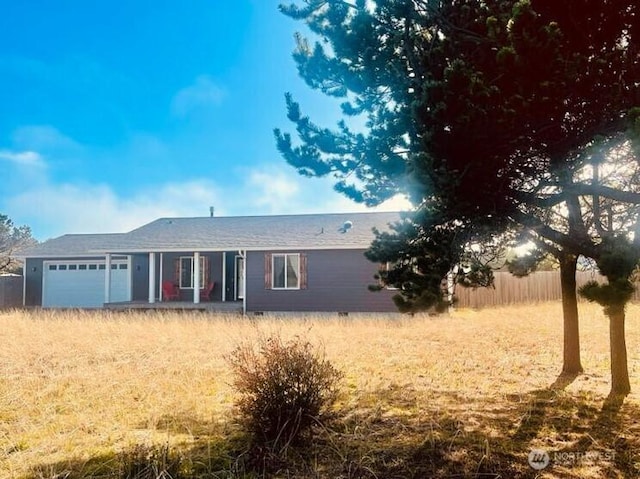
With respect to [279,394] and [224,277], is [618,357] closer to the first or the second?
[279,394]

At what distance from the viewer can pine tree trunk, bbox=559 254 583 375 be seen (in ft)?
22.7

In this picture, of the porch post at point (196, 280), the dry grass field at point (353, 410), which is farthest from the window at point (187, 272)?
the dry grass field at point (353, 410)

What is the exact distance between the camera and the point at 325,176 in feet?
17.7

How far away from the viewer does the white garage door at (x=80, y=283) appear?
861 inches

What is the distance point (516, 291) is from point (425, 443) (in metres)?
18.9

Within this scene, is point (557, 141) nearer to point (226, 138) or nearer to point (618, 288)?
point (618, 288)

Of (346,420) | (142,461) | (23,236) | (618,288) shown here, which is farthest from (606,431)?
(23,236)

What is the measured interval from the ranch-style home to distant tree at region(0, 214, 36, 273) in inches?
379

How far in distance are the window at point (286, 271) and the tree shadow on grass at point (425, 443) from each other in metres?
12.1

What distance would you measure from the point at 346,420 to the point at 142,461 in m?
1.99

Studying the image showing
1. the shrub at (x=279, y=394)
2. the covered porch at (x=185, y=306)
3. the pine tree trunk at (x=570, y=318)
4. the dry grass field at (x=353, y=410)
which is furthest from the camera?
the covered porch at (x=185, y=306)

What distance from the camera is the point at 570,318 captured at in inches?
278

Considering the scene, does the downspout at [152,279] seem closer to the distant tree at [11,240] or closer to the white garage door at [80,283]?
the white garage door at [80,283]

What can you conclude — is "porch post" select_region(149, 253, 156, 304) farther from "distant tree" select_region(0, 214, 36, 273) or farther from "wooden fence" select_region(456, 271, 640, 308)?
"distant tree" select_region(0, 214, 36, 273)
